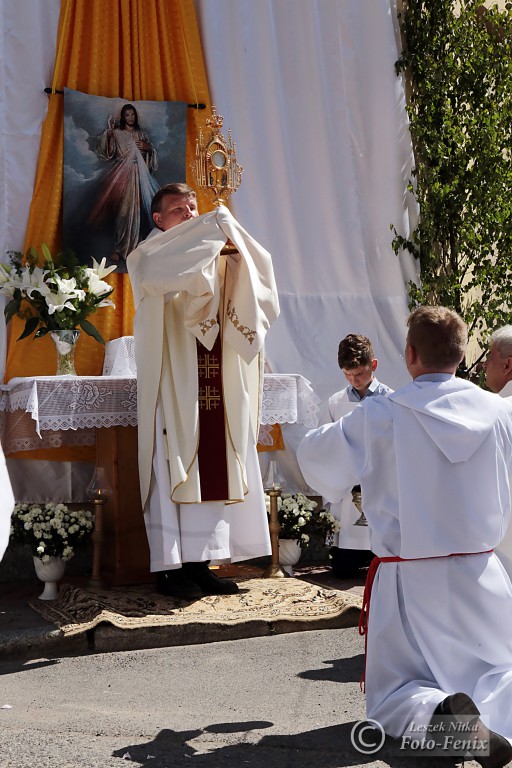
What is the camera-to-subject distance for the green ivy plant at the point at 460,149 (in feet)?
27.1

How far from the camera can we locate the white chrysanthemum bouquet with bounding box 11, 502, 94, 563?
220 inches

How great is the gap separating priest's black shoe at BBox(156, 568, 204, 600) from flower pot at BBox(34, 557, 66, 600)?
61cm

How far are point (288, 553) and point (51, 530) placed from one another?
1.55 metres

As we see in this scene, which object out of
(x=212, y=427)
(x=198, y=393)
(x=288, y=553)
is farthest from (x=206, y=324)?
(x=288, y=553)

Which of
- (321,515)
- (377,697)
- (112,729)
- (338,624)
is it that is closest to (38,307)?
(321,515)

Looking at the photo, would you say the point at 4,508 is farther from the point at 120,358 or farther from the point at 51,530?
the point at 120,358

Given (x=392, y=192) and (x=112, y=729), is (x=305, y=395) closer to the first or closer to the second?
(x=392, y=192)

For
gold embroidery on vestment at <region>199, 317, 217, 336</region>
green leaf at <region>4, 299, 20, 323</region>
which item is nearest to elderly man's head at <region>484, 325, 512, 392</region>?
gold embroidery on vestment at <region>199, 317, 217, 336</region>

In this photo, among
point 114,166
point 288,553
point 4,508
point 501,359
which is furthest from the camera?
point 114,166

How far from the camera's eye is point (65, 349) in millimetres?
6168

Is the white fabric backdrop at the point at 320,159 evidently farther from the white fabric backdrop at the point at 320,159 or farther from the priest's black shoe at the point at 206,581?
the priest's black shoe at the point at 206,581

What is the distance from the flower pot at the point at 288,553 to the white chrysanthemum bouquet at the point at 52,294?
1.77 meters

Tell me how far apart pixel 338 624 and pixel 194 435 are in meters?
1.22

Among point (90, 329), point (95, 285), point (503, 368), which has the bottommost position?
point (503, 368)
